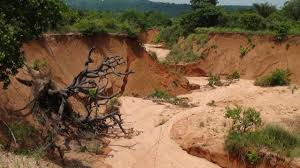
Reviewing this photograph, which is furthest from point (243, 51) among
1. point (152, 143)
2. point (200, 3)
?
point (152, 143)

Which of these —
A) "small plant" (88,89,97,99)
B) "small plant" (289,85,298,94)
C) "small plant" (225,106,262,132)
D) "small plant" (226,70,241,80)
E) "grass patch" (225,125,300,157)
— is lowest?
"small plant" (226,70,241,80)

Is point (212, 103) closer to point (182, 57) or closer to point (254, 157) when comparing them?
point (254, 157)

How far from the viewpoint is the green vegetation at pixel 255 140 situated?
1259 centimetres

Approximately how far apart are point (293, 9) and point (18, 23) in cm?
3678

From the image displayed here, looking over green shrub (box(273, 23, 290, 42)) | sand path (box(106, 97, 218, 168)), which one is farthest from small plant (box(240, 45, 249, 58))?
sand path (box(106, 97, 218, 168))

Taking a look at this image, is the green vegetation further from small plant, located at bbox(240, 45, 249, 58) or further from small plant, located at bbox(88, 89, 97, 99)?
small plant, located at bbox(240, 45, 249, 58)

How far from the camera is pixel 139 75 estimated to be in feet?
70.9

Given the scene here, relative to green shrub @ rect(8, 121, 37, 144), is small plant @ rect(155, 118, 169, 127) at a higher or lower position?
lower

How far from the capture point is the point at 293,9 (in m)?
44.9

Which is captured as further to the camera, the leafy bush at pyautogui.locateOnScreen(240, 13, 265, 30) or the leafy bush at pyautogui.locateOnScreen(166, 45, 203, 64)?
the leafy bush at pyautogui.locateOnScreen(240, 13, 265, 30)

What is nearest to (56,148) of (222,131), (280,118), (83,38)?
(222,131)

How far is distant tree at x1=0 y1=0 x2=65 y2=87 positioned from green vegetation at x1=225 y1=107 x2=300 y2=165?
5183mm

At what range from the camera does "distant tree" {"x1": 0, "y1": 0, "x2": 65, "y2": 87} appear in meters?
11.0

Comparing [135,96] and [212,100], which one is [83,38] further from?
[212,100]
